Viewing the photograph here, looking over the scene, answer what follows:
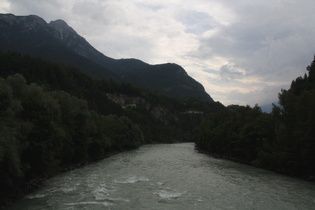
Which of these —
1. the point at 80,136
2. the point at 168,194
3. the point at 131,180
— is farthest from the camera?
the point at 80,136

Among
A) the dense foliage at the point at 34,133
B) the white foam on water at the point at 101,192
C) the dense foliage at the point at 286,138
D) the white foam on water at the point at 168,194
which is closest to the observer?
the dense foliage at the point at 34,133

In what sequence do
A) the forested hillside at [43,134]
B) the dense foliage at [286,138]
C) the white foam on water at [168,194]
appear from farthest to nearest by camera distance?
the dense foliage at [286,138]
the white foam on water at [168,194]
the forested hillside at [43,134]

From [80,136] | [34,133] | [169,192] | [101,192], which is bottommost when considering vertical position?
[101,192]

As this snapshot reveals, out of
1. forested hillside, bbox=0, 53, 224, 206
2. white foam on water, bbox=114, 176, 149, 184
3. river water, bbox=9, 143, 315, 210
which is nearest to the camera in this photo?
river water, bbox=9, 143, 315, 210

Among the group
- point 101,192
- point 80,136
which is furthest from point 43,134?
point 80,136

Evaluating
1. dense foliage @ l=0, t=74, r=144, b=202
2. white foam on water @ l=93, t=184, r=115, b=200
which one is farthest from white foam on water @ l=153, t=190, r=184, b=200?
dense foliage @ l=0, t=74, r=144, b=202

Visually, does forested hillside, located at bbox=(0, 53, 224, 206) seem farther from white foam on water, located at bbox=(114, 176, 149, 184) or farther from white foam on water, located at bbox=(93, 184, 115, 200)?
white foam on water, located at bbox=(114, 176, 149, 184)

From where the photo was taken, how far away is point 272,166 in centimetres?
4753

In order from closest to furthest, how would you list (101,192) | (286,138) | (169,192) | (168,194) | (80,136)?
(168,194) < (101,192) < (169,192) < (286,138) < (80,136)

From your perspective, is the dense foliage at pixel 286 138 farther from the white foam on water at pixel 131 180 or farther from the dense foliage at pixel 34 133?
the dense foliage at pixel 34 133

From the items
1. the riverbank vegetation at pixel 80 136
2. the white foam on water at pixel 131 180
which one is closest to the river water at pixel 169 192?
the white foam on water at pixel 131 180

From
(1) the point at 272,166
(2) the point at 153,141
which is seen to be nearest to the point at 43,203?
(1) the point at 272,166

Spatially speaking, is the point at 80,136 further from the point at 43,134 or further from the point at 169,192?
the point at 169,192

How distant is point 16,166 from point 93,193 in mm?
7553
